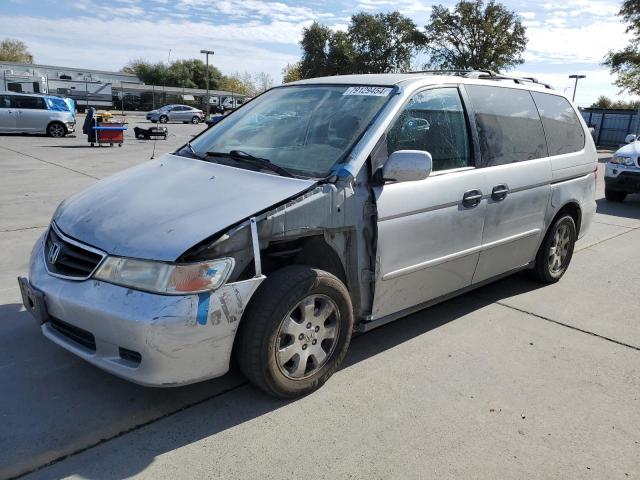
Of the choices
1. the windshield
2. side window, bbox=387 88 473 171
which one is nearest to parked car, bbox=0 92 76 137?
the windshield

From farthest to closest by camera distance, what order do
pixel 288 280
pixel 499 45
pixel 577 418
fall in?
pixel 499 45 → pixel 577 418 → pixel 288 280

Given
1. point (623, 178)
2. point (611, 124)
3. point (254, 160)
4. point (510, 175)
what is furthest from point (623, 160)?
point (611, 124)

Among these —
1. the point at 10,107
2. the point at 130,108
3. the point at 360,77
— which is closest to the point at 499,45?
the point at 130,108

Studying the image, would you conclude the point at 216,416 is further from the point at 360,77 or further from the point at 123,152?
the point at 123,152

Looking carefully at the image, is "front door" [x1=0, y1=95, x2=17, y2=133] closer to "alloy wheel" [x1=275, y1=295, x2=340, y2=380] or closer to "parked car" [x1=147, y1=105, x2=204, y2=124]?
"parked car" [x1=147, y1=105, x2=204, y2=124]

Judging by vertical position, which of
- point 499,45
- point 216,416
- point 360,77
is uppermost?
point 499,45

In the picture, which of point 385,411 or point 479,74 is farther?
point 479,74

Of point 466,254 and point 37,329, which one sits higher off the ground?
point 466,254

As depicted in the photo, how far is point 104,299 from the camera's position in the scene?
253 centimetres

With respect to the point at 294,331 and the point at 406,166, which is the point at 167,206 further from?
the point at 406,166

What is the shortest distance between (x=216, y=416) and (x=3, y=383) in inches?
50.3

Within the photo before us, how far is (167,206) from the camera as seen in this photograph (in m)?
2.84

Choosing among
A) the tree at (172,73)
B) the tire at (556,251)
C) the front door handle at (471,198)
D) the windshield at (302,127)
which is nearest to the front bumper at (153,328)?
the windshield at (302,127)

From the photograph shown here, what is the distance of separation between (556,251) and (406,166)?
2.70 m
